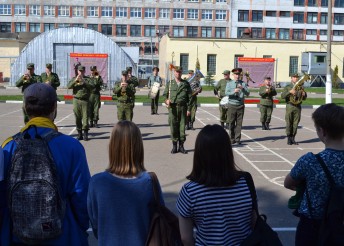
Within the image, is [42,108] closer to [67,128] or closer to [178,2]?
[67,128]

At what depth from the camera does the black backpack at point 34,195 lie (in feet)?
10.2

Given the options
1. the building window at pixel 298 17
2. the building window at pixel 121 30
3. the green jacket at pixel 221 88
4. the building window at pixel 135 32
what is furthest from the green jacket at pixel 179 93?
the building window at pixel 298 17

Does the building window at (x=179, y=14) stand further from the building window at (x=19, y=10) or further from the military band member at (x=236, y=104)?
the military band member at (x=236, y=104)

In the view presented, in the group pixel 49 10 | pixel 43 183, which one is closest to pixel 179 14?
pixel 49 10

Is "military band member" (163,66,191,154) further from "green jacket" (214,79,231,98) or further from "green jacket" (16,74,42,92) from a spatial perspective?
"green jacket" (214,79,231,98)

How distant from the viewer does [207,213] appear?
3301 mm

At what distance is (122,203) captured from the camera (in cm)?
343

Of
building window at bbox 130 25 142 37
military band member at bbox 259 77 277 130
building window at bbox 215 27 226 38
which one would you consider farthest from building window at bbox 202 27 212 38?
military band member at bbox 259 77 277 130

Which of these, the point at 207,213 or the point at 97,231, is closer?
the point at 207,213

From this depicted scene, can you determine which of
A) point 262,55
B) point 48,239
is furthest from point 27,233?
point 262,55

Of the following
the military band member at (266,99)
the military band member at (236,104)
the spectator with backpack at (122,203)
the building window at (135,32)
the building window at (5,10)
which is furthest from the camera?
the building window at (135,32)

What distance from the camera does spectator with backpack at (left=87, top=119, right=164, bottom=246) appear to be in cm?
344

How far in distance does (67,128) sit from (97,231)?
544 inches

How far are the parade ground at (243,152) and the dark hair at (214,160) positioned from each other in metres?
2.98
